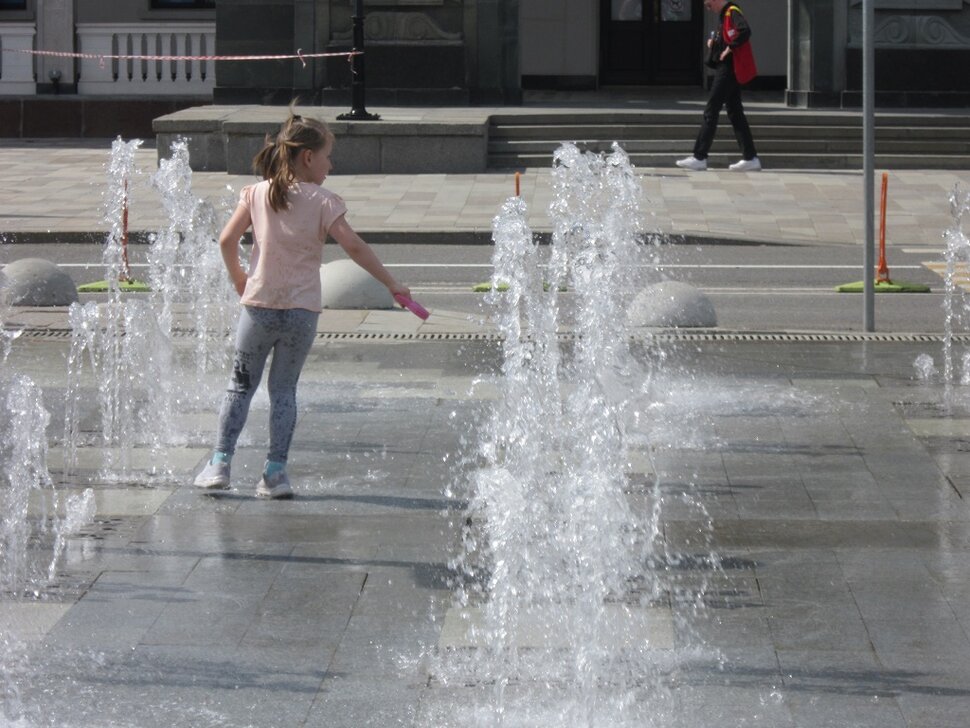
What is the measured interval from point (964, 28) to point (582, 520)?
70.1ft

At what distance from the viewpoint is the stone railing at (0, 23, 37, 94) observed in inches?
1162

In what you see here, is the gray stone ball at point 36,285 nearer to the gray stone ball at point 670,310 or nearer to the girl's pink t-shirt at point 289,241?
the gray stone ball at point 670,310

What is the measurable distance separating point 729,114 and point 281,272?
48.0 feet

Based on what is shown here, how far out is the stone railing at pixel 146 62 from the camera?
95.6 feet

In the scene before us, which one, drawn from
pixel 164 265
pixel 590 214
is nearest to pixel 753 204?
pixel 590 214

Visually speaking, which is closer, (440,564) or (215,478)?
(440,564)

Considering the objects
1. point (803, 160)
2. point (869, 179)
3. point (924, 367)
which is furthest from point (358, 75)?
point (924, 367)

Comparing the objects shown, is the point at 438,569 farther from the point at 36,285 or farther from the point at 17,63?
the point at 17,63

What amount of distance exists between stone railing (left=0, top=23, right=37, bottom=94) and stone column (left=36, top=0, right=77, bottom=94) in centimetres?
A: 14

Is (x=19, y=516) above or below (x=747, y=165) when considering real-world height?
below

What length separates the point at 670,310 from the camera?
1158cm

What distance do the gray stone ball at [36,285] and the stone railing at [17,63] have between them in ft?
58.8

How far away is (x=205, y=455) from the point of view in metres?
A: 7.96

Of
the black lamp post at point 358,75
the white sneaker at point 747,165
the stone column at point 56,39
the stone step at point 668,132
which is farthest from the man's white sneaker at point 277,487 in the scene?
the stone column at point 56,39
